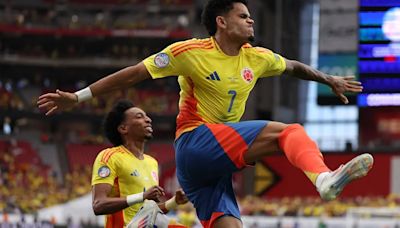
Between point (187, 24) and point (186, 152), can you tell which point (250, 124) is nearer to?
point (186, 152)

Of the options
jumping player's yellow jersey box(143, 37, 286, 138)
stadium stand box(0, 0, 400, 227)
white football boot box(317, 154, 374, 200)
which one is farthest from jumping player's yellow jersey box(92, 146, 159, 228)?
stadium stand box(0, 0, 400, 227)

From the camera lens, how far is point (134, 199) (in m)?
7.36

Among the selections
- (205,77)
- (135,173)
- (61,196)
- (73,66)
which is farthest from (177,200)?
(73,66)

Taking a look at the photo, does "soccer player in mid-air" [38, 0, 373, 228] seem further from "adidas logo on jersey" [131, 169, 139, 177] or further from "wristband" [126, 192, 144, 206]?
"adidas logo on jersey" [131, 169, 139, 177]

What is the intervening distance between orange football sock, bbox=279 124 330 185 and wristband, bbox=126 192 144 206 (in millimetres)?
1868

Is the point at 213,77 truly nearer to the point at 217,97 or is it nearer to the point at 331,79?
the point at 217,97

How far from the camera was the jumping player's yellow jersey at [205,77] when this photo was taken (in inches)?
250

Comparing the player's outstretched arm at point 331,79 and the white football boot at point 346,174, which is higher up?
the player's outstretched arm at point 331,79

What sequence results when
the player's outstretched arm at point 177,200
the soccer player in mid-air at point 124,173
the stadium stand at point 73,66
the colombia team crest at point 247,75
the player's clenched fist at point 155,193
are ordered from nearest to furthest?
the colombia team crest at point 247,75
the player's clenched fist at point 155,193
the soccer player in mid-air at point 124,173
the player's outstretched arm at point 177,200
the stadium stand at point 73,66

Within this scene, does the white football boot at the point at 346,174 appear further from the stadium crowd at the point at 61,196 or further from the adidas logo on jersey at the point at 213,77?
the stadium crowd at the point at 61,196

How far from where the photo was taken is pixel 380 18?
91.9 feet

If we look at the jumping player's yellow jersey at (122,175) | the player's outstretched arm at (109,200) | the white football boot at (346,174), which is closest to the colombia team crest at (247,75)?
the player's outstretched arm at (109,200)

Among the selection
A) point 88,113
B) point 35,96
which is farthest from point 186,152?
point 35,96

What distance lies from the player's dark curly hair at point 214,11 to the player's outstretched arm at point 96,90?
0.70 metres
